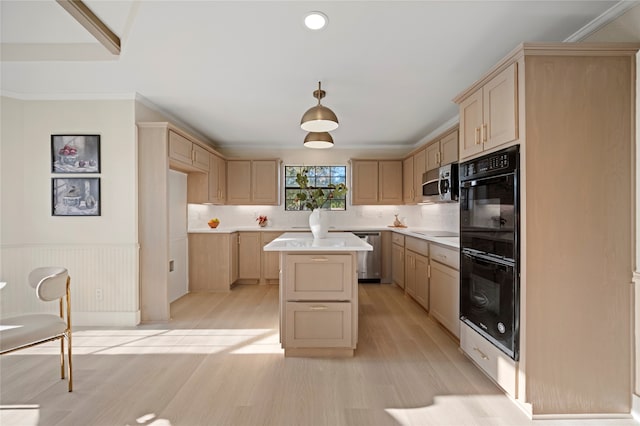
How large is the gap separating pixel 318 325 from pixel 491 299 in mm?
1304

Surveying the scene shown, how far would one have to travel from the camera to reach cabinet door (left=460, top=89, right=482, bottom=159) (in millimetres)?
2248

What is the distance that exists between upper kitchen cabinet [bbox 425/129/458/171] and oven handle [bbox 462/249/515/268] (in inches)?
56.1

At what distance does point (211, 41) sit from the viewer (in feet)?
7.59

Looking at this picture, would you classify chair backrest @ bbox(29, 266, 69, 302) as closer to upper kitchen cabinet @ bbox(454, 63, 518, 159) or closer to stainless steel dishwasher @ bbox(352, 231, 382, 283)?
upper kitchen cabinet @ bbox(454, 63, 518, 159)

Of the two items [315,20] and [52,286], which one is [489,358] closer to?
[315,20]

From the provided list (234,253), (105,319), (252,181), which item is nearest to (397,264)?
(234,253)

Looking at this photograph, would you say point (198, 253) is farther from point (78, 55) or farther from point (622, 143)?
point (622, 143)

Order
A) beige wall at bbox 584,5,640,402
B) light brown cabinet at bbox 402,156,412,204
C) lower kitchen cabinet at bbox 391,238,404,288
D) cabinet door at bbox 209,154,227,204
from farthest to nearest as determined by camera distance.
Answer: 1. light brown cabinet at bbox 402,156,412,204
2. cabinet door at bbox 209,154,227,204
3. lower kitchen cabinet at bbox 391,238,404,288
4. beige wall at bbox 584,5,640,402

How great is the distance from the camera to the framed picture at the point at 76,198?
330 centimetres

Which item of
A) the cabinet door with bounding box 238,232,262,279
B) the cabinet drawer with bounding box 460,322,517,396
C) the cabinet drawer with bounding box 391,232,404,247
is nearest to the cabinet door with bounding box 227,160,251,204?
the cabinet door with bounding box 238,232,262,279

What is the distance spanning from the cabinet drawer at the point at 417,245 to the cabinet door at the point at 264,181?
245 centimetres

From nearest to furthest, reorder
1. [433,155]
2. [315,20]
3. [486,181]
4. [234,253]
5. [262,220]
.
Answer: [315,20] < [486,181] < [433,155] < [234,253] < [262,220]

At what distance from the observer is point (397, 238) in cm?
490

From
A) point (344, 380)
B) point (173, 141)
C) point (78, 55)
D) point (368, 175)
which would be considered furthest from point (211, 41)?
point (368, 175)
